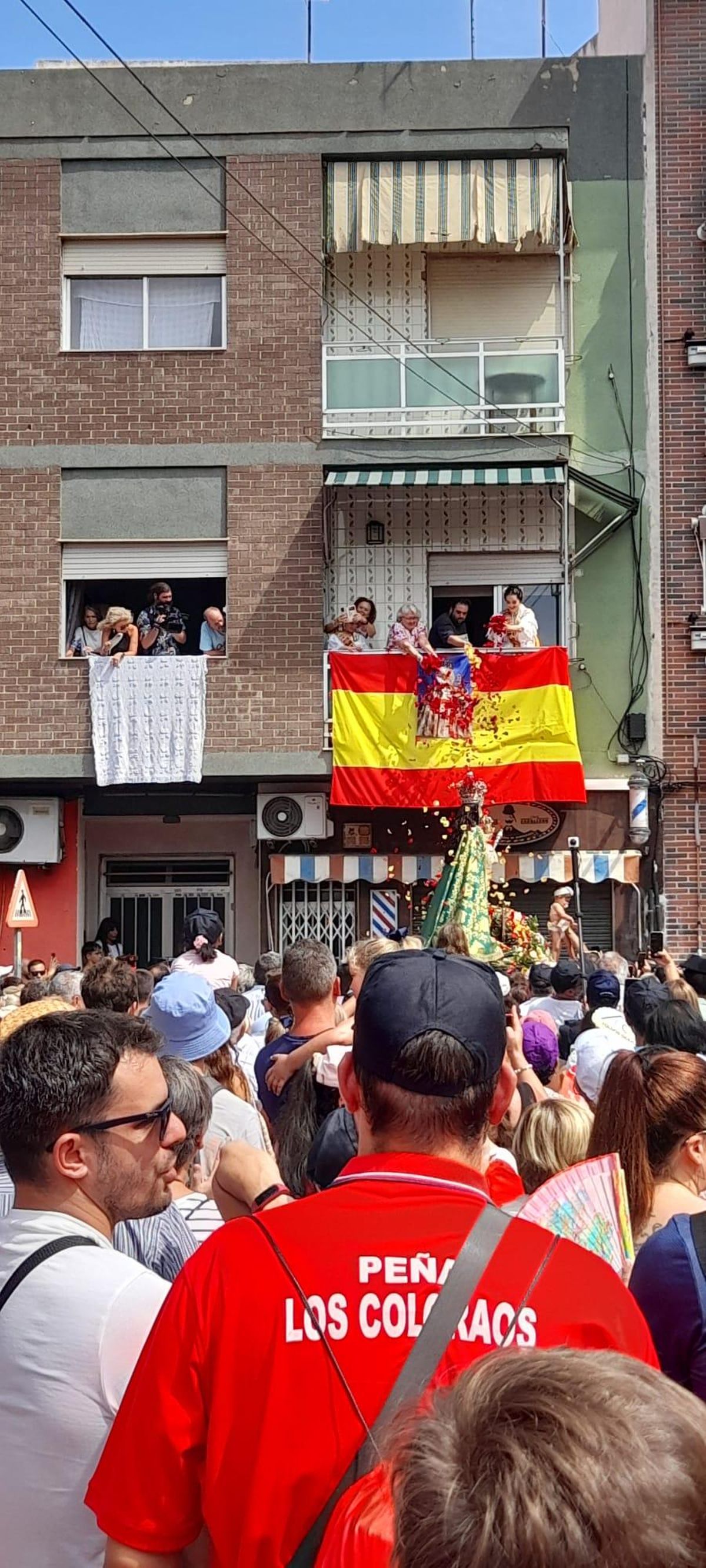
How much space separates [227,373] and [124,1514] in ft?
56.8

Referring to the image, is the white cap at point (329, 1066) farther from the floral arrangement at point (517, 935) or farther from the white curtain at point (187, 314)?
the white curtain at point (187, 314)

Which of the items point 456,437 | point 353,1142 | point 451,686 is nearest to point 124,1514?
point 353,1142

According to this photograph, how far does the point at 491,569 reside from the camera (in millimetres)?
18516

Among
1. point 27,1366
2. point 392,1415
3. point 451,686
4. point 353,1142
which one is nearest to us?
point 392,1415

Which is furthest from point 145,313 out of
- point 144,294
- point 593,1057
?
point 593,1057

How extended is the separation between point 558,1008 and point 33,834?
36.0ft

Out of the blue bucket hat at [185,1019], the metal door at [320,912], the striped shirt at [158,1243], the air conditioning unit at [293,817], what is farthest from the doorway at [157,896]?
the striped shirt at [158,1243]

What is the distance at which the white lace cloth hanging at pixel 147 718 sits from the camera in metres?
Result: 17.5

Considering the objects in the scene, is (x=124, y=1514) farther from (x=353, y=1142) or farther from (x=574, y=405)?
(x=574, y=405)

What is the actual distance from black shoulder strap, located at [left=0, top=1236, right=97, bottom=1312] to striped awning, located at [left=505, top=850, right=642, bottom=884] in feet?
50.0

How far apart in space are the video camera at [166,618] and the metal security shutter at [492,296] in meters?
4.80

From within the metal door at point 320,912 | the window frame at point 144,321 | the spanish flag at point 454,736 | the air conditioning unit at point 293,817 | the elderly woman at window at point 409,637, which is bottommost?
the metal door at point 320,912

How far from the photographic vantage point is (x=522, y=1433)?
119cm

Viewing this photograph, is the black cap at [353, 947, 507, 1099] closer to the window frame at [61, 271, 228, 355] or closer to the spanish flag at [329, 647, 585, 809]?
the spanish flag at [329, 647, 585, 809]
